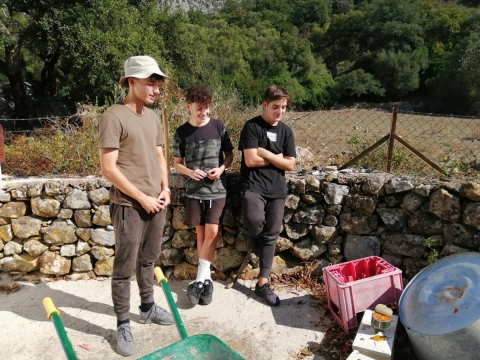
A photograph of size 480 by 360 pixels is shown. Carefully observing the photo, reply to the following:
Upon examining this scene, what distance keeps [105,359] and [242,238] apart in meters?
1.55

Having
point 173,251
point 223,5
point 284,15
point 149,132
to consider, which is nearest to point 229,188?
point 173,251

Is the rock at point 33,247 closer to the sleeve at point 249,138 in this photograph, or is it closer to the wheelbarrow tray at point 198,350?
the sleeve at point 249,138

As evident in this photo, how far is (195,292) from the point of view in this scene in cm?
332

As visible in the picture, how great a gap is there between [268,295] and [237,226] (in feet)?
2.41

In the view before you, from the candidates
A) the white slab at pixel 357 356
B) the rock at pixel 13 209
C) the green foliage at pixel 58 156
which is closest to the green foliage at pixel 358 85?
the green foliage at pixel 58 156

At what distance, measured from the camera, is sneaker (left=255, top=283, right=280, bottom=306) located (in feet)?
10.8

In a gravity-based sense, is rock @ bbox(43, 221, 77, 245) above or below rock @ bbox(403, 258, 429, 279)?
above

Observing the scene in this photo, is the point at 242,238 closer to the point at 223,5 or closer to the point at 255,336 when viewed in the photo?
the point at 255,336

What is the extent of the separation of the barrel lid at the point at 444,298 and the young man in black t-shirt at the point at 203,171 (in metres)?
1.57

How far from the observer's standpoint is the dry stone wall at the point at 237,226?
3.46 meters

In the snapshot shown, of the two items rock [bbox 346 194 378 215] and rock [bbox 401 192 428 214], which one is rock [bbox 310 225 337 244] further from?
rock [bbox 401 192 428 214]

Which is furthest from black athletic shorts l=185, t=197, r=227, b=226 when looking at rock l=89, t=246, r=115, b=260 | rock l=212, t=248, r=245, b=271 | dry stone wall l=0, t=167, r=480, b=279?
rock l=89, t=246, r=115, b=260

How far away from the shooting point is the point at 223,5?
71.6 meters

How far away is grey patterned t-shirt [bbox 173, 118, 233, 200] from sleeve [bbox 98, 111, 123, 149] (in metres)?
0.81
